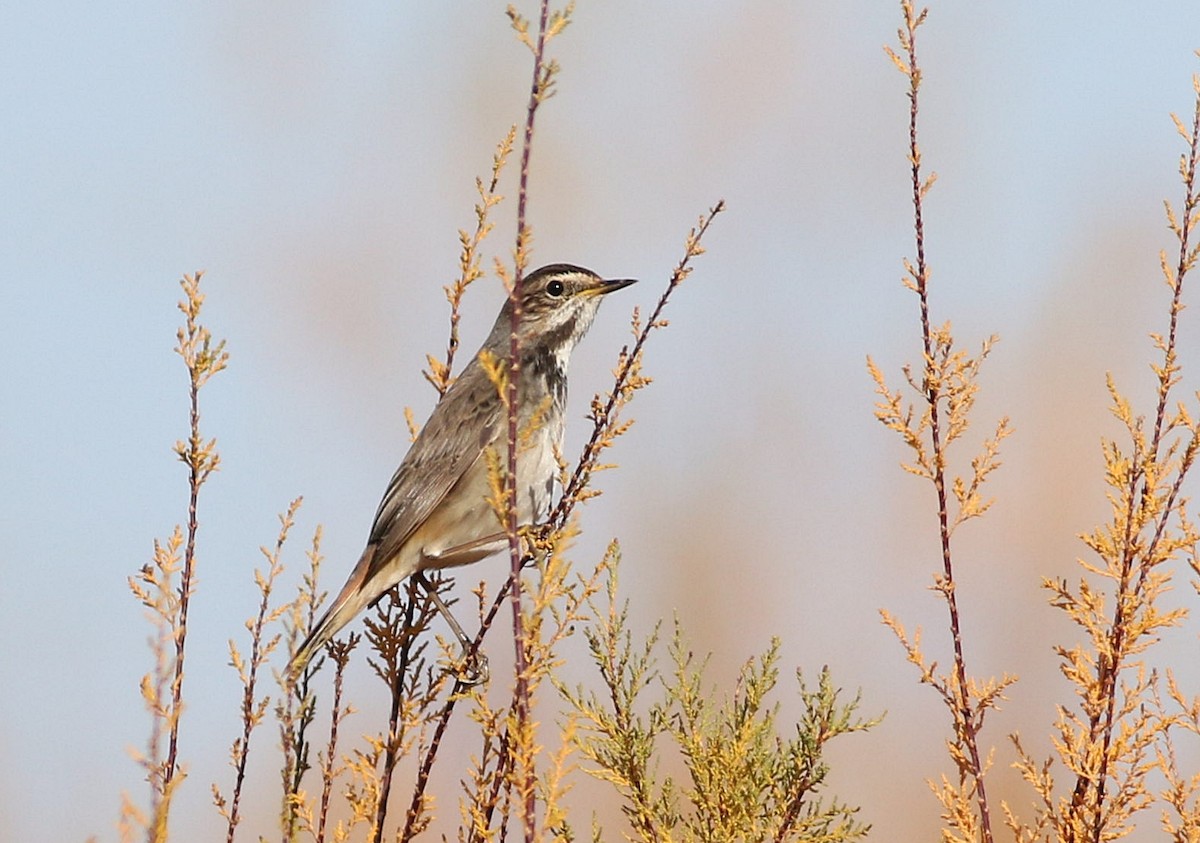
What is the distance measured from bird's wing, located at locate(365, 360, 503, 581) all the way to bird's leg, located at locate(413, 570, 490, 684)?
25 centimetres

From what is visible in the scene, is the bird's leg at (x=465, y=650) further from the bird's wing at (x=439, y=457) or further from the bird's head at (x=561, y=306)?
the bird's head at (x=561, y=306)

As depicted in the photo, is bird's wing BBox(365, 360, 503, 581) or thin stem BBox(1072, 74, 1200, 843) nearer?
thin stem BBox(1072, 74, 1200, 843)

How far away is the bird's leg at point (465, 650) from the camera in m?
3.98

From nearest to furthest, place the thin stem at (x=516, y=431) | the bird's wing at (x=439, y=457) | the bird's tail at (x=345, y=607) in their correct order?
the thin stem at (x=516, y=431), the bird's tail at (x=345, y=607), the bird's wing at (x=439, y=457)

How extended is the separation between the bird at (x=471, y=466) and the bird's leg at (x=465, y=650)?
1cm

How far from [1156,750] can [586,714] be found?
4.57 feet

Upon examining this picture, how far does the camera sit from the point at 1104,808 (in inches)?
149

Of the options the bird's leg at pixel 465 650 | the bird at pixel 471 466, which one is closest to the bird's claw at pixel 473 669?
the bird's leg at pixel 465 650

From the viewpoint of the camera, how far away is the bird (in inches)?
214

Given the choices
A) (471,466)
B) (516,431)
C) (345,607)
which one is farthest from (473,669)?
(516,431)

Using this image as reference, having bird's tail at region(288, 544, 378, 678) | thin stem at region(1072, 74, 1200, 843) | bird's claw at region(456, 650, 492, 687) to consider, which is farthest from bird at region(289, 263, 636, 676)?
thin stem at region(1072, 74, 1200, 843)

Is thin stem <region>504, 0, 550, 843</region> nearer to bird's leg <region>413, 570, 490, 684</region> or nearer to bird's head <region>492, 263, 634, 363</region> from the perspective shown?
bird's leg <region>413, 570, 490, 684</region>

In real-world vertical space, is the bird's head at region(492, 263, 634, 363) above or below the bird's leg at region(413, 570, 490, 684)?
above

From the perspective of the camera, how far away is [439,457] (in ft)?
19.1
